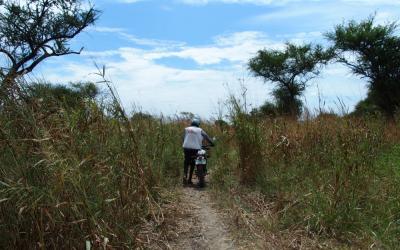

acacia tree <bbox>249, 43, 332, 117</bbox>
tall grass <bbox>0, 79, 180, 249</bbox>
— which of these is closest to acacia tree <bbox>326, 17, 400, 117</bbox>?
acacia tree <bbox>249, 43, 332, 117</bbox>

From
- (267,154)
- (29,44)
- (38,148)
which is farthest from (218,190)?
(29,44)

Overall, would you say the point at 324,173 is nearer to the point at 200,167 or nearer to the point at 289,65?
the point at 200,167

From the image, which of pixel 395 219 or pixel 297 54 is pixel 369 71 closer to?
pixel 297 54

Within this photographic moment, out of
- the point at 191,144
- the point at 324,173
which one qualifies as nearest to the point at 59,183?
the point at 324,173

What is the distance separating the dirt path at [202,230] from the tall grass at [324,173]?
725mm

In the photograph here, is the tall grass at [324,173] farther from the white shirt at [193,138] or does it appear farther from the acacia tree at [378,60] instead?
the acacia tree at [378,60]

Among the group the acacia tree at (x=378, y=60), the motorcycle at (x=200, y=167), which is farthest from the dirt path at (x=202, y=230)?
the acacia tree at (x=378, y=60)

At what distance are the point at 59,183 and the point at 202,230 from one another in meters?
2.53

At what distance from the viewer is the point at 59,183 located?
14.0 ft

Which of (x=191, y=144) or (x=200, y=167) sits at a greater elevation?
(x=191, y=144)

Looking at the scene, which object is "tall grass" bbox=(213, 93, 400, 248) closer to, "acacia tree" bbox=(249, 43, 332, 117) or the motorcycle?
the motorcycle

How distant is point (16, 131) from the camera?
4.57 metres

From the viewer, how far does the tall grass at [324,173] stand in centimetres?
601

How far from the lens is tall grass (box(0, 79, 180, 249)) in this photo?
4.32 metres
